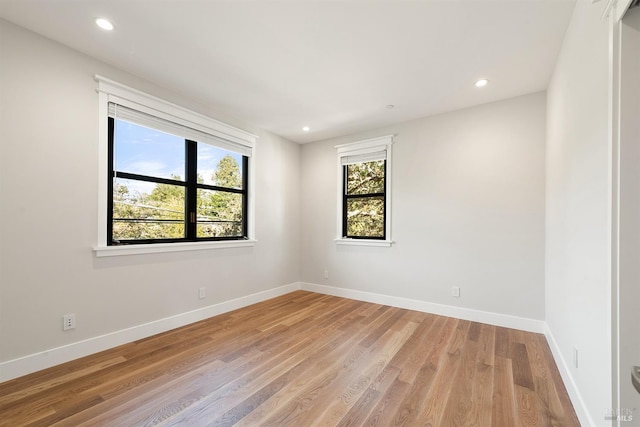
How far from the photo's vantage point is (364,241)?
4.16 meters

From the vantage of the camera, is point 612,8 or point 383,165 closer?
point 612,8

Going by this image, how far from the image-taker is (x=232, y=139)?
12.1ft

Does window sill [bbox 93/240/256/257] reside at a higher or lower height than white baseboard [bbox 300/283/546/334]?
higher

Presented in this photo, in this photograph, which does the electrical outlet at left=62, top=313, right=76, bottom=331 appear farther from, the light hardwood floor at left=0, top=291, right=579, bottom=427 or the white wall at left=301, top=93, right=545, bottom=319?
the white wall at left=301, top=93, right=545, bottom=319

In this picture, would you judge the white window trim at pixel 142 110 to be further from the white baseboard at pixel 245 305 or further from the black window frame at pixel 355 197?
the black window frame at pixel 355 197

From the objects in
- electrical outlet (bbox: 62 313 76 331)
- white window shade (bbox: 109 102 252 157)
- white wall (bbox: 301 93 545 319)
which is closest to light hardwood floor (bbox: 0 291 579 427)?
electrical outlet (bbox: 62 313 76 331)

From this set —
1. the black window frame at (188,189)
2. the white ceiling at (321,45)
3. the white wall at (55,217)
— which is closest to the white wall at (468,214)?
the white ceiling at (321,45)

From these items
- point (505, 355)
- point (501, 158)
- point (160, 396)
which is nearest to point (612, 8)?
point (501, 158)

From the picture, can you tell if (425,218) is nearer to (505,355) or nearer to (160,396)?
(505,355)

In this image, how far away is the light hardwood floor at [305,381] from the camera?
5.49ft

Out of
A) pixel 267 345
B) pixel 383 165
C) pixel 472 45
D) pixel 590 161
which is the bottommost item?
pixel 267 345

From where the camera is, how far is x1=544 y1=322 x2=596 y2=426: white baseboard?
60.1 inches

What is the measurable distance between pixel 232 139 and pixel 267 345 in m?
2.58

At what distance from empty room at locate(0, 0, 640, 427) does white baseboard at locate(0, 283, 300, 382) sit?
0.02 m
